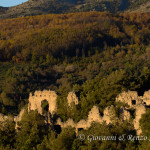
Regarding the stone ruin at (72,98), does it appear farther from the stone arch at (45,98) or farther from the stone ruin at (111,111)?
the stone arch at (45,98)

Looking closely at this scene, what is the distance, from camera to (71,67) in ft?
269

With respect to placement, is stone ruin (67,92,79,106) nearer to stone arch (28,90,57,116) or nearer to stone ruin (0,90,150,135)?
stone ruin (0,90,150,135)

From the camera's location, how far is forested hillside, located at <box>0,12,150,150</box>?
66.1 feet

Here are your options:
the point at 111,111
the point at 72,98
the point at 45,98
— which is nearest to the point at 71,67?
the point at 45,98

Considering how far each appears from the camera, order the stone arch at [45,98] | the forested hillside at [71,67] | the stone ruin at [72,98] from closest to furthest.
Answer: the forested hillside at [71,67] < the stone ruin at [72,98] < the stone arch at [45,98]

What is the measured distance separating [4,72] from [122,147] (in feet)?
192

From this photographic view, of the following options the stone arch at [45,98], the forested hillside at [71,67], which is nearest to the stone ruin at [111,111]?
the stone arch at [45,98]

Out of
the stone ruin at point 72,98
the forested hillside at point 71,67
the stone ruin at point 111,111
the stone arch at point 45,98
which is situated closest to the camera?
the stone ruin at point 111,111

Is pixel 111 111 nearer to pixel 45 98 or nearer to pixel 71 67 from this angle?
pixel 45 98

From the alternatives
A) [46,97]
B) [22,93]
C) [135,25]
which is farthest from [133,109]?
[135,25]

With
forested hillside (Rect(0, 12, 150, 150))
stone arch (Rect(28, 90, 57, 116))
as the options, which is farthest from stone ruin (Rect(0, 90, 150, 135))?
Result: forested hillside (Rect(0, 12, 150, 150))

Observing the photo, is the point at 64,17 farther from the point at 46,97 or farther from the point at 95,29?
the point at 46,97

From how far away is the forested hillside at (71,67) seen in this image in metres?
20.1

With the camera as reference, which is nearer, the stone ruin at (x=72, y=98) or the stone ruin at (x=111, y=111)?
the stone ruin at (x=111, y=111)
